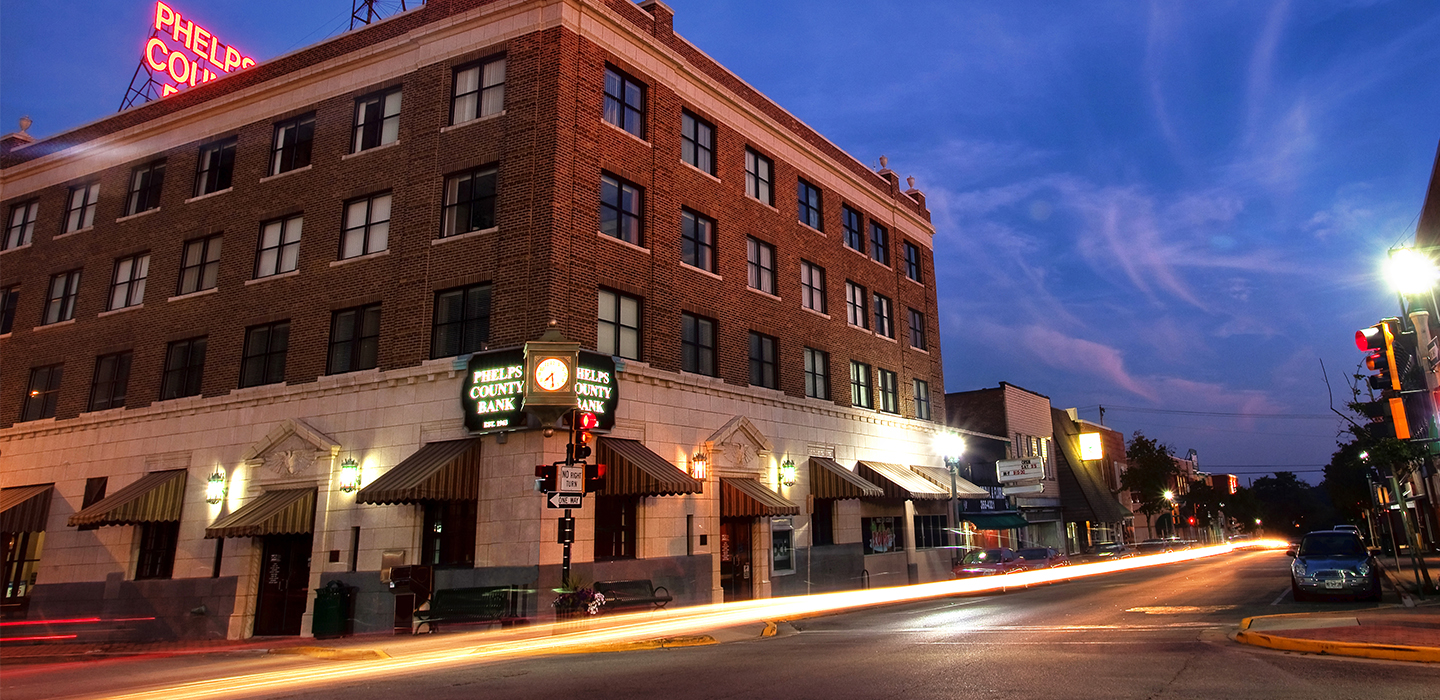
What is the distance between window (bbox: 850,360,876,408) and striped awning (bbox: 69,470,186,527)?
21.1 meters

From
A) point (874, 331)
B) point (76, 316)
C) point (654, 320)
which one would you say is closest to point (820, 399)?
point (874, 331)

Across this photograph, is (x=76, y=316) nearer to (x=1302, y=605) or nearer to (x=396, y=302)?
(x=396, y=302)

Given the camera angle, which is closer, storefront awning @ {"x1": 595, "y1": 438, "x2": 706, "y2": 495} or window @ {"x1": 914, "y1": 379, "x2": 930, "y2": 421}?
storefront awning @ {"x1": 595, "y1": 438, "x2": 706, "y2": 495}

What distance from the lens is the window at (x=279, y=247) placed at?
2477 cm

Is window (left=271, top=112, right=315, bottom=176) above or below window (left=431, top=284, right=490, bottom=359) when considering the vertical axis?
above

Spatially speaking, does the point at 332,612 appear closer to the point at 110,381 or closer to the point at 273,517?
the point at 273,517

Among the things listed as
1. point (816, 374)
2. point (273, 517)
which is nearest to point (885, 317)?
point (816, 374)

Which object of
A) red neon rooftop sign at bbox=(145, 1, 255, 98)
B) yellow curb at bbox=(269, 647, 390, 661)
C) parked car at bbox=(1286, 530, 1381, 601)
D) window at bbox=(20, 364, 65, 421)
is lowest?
yellow curb at bbox=(269, 647, 390, 661)

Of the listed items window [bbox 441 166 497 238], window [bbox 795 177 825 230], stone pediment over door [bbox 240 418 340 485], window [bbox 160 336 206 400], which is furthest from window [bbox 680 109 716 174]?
window [bbox 160 336 206 400]

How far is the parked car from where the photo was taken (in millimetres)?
18719

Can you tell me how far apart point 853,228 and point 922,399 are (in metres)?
7.81

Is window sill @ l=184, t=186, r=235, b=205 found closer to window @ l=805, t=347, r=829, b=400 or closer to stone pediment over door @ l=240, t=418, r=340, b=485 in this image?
stone pediment over door @ l=240, t=418, r=340, b=485

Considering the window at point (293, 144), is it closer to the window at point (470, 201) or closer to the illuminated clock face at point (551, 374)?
the window at point (470, 201)

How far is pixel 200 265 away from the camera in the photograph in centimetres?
2642
